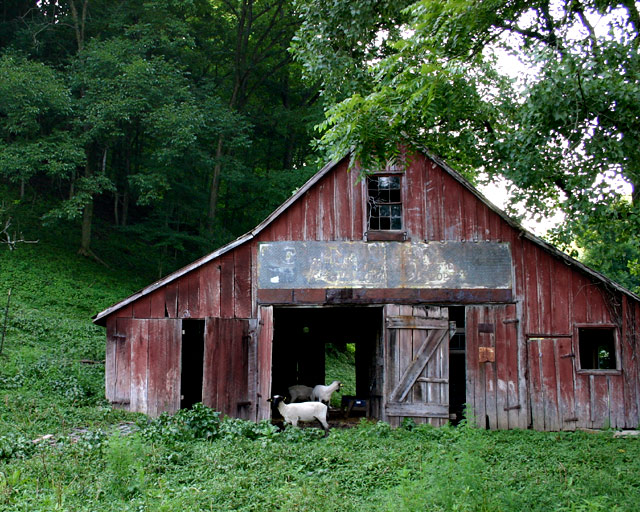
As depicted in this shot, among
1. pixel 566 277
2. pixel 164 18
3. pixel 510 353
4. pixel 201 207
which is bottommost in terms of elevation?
pixel 510 353

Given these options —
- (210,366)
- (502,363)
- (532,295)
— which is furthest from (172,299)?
(532,295)

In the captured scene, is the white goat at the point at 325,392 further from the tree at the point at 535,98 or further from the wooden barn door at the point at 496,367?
the tree at the point at 535,98

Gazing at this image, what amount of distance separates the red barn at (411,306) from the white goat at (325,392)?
270cm

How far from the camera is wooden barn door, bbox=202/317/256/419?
1339 centimetres

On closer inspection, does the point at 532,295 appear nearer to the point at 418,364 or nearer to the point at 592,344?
the point at 418,364

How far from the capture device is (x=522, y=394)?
535 inches

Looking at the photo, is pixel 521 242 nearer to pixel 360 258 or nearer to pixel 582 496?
pixel 360 258

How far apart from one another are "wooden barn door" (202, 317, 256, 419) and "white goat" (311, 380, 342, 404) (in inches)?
119

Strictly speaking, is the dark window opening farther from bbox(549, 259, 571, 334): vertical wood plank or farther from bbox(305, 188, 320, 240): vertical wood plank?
bbox(305, 188, 320, 240): vertical wood plank

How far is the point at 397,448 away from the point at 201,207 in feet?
63.7

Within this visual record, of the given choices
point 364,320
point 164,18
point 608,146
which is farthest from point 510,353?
point 164,18

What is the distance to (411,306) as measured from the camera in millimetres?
13742

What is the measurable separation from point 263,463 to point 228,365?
13.6 feet

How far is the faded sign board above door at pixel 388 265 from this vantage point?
13750 millimetres
